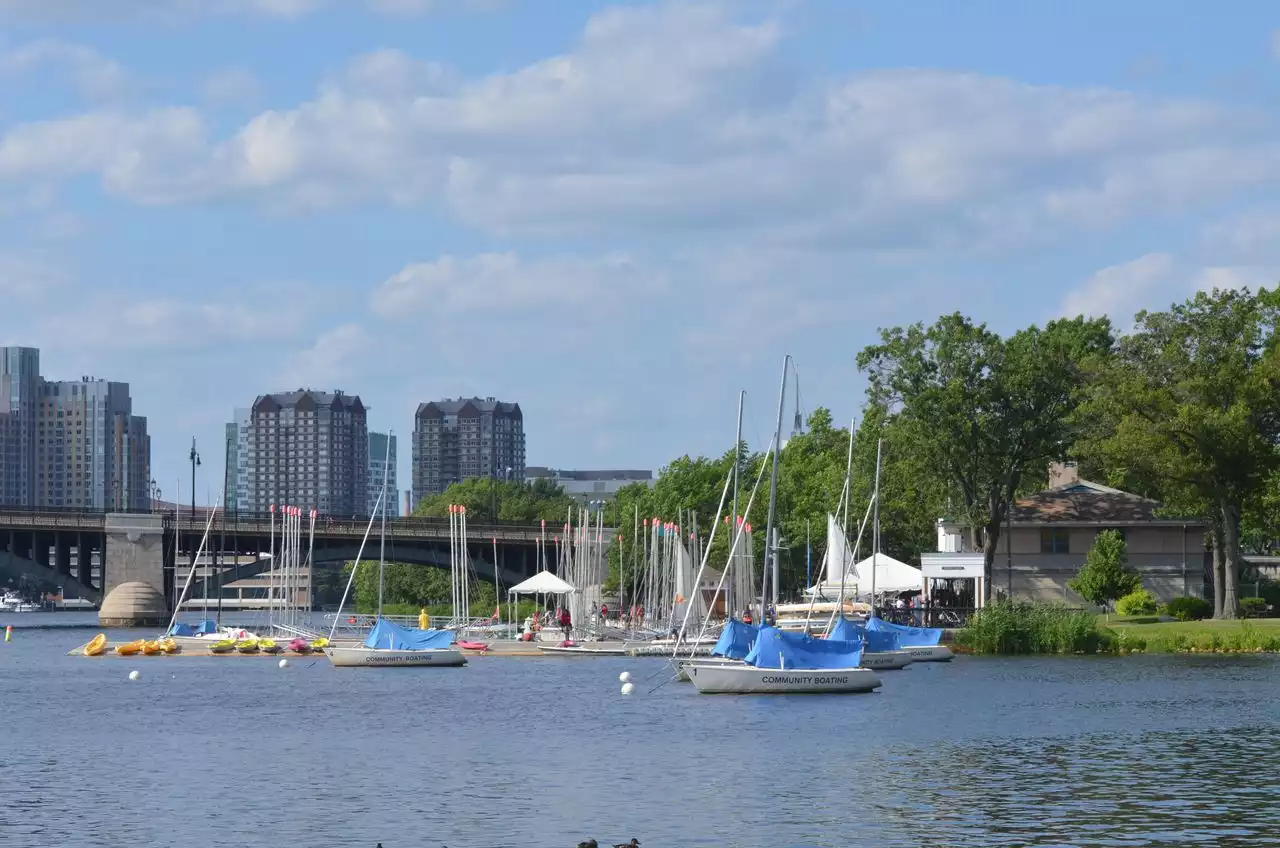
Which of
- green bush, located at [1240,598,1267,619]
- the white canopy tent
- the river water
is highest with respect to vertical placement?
the white canopy tent

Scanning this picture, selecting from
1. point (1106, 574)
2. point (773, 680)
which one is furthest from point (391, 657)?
point (1106, 574)

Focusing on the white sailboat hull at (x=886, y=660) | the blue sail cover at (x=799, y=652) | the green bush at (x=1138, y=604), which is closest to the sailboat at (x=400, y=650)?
the white sailboat hull at (x=886, y=660)

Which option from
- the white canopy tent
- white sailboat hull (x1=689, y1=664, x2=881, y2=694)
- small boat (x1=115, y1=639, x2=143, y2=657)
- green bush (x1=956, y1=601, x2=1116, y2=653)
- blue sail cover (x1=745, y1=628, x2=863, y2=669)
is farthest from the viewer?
the white canopy tent

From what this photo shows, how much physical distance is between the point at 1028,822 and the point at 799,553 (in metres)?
109

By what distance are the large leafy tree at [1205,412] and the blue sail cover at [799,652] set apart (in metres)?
32.0

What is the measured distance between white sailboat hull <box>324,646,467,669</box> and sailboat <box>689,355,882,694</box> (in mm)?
22633

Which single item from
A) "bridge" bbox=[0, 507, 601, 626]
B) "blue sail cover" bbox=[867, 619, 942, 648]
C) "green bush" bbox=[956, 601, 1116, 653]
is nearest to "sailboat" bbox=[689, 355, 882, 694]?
"blue sail cover" bbox=[867, 619, 942, 648]

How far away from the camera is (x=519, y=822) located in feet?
126

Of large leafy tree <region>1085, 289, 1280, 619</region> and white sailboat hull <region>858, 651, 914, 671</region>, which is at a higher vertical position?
large leafy tree <region>1085, 289, 1280, 619</region>

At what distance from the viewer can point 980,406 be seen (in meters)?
106

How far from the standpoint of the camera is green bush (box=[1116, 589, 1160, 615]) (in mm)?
101562

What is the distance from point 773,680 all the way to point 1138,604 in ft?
132

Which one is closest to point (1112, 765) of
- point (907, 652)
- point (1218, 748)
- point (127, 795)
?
point (1218, 748)

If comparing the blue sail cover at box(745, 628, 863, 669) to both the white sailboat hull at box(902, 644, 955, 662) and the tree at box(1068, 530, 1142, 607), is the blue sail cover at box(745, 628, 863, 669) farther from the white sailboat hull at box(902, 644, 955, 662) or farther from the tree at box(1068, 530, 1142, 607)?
the tree at box(1068, 530, 1142, 607)
